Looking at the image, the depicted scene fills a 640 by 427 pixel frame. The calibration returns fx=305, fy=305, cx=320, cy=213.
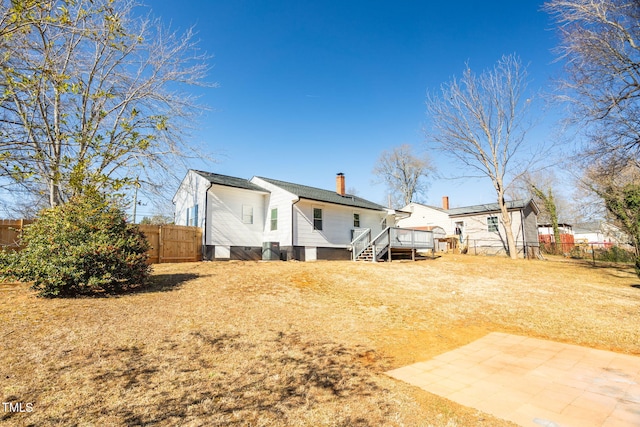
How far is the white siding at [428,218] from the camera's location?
1198 inches

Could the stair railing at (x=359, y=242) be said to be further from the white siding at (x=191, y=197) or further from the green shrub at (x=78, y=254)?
the green shrub at (x=78, y=254)

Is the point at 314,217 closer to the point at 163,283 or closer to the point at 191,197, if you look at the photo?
the point at 191,197

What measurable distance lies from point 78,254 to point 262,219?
12.1 meters

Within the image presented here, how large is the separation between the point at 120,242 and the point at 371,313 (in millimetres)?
6837

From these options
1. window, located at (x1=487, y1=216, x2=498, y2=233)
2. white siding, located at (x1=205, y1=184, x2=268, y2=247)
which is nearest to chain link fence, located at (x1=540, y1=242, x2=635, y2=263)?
window, located at (x1=487, y1=216, x2=498, y2=233)

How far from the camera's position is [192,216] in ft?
61.9

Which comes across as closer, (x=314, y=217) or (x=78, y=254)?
(x=78, y=254)

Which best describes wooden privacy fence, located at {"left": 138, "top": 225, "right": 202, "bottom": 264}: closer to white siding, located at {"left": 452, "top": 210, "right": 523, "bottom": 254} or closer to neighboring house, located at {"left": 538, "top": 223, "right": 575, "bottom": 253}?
white siding, located at {"left": 452, "top": 210, "right": 523, "bottom": 254}

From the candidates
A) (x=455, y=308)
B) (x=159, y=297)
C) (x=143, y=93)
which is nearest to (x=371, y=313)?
(x=455, y=308)

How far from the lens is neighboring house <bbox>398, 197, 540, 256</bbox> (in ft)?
82.8

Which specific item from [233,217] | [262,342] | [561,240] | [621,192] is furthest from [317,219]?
[561,240]

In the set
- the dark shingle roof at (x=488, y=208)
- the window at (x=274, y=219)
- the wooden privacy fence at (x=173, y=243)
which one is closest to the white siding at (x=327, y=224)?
the window at (x=274, y=219)

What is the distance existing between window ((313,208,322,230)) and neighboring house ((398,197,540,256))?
1572 centimetres

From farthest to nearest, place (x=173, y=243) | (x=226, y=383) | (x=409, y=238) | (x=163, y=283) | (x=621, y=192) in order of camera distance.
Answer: (x=409, y=238) < (x=173, y=243) < (x=621, y=192) < (x=163, y=283) < (x=226, y=383)
